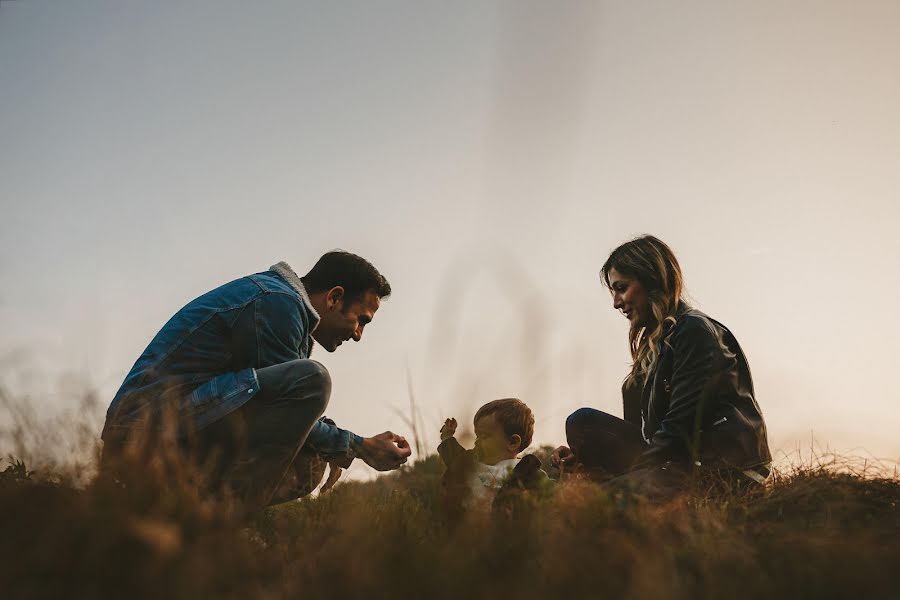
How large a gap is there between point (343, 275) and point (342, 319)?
25 cm

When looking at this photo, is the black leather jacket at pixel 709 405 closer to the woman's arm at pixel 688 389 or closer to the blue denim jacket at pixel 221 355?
the woman's arm at pixel 688 389

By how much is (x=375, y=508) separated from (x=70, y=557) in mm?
1132

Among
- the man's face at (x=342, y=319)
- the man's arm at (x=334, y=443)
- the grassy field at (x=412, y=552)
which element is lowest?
the grassy field at (x=412, y=552)

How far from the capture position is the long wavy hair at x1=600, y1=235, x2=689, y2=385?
3771 mm

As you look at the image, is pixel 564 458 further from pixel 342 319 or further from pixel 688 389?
pixel 342 319

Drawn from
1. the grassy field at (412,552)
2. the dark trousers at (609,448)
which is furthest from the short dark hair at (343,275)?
the grassy field at (412,552)

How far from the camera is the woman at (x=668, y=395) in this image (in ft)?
10.7

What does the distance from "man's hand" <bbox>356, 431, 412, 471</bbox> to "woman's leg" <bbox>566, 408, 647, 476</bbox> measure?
1135mm

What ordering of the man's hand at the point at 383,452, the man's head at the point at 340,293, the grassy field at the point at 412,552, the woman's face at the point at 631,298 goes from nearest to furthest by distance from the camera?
the grassy field at the point at 412,552 < the man's hand at the point at 383,452 < the man's head at the point at 340,293 < the woman's face at the point at 631,298

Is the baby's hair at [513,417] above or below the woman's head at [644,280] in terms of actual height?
below

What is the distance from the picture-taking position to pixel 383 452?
3166 mm

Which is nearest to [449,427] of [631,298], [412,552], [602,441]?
[412,552]

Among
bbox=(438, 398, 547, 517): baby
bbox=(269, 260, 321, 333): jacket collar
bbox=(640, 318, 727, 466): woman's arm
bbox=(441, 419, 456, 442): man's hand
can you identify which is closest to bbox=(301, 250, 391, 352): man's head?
bbox=(269, 260, 321, 333): jacket collar

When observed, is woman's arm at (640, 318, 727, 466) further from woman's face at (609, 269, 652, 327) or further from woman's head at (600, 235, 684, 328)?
woman's face at (609, 269, 652, 327)
